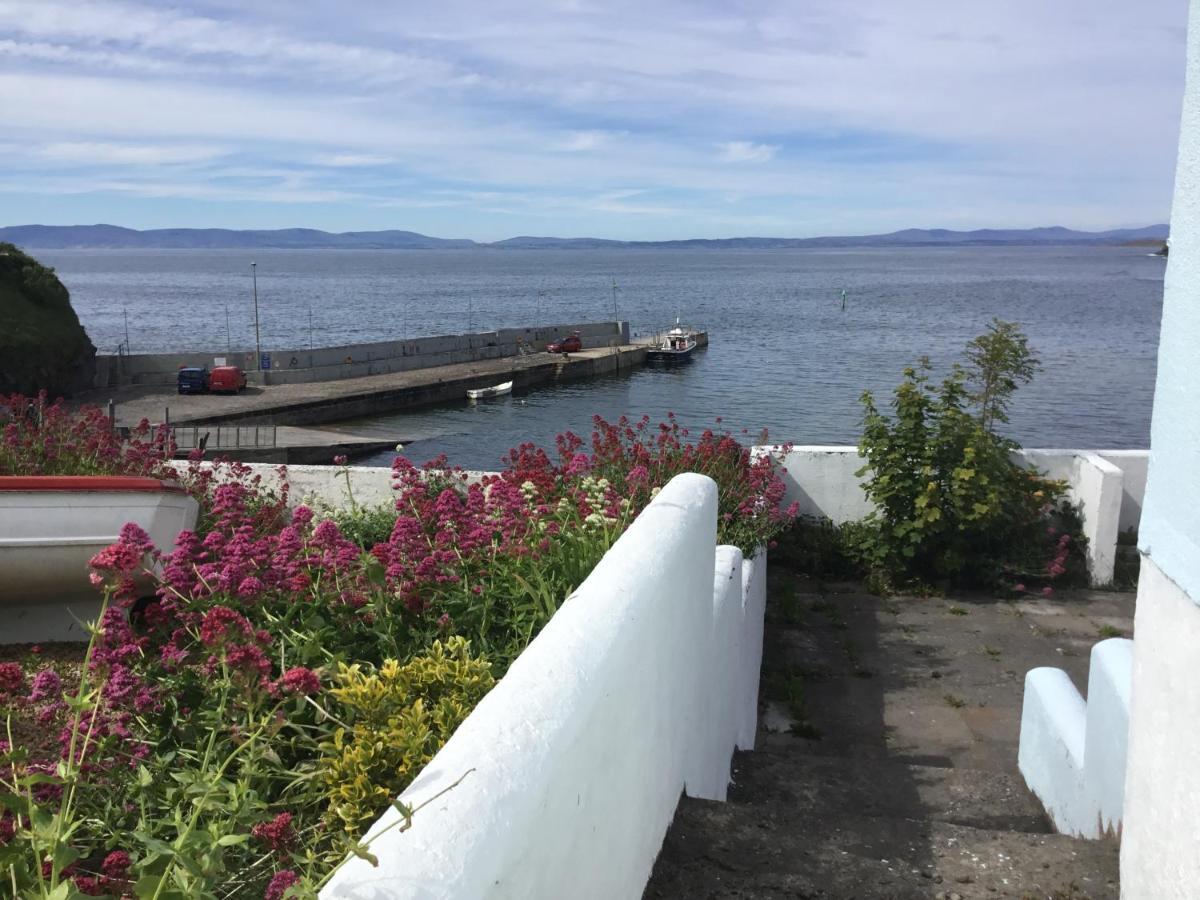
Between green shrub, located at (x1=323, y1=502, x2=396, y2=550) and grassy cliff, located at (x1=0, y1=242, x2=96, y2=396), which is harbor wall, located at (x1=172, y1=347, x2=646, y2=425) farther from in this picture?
green shrub, located at (x1=323, y1=502, x2=396, y2=550)

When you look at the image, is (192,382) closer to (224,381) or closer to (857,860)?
(224,381)

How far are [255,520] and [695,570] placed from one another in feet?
11.4

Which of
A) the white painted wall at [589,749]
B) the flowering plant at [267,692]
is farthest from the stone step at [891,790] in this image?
the flowering plant at [267,692]

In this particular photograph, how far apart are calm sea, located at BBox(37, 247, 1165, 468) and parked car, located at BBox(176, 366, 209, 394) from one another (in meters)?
7.08

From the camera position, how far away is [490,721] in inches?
89.4

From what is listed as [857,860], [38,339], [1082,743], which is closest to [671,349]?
[38,339]

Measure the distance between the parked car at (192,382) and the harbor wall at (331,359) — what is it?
2590 millimetres

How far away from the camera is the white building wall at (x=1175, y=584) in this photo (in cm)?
274

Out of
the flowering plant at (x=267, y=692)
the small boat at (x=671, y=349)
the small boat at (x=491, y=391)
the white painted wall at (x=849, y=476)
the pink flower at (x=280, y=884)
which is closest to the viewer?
the pink flower at (x=280, y=884)

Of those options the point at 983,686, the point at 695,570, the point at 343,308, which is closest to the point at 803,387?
the point at 983,686

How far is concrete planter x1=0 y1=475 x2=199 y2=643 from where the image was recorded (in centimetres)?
591

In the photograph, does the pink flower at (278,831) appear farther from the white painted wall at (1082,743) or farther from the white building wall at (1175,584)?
the white painted wall at (1082,743)

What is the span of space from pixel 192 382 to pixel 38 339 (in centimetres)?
678

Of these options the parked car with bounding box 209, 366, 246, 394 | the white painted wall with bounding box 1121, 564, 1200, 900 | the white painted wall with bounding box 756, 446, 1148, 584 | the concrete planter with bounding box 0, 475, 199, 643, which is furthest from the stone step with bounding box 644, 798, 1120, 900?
the parked car with bounding box 209, 366, 246, 394
